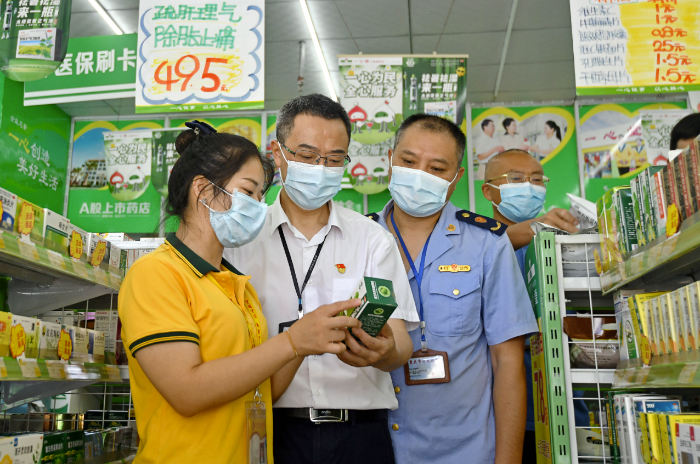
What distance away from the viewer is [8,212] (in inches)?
80.2

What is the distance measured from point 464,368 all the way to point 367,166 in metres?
3.28

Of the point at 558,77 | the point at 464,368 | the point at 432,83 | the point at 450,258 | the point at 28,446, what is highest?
the point at 558,77

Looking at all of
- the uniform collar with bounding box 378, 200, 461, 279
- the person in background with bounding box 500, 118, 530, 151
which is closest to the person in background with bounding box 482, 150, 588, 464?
the uniform collar with bounding box 378, 200, 461, 279

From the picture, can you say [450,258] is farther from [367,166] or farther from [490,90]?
[490,90]

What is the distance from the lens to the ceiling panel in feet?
20.7

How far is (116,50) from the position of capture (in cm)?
510

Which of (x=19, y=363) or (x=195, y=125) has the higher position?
(x=195, y=125)

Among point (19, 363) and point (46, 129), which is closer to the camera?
point (19, 363)

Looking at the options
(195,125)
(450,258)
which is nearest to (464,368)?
(450,258)

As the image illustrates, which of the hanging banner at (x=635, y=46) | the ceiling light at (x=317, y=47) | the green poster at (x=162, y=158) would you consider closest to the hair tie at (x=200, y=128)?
the hanging banner at (x=635, y=46)

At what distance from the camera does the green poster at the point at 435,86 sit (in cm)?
Result: 521

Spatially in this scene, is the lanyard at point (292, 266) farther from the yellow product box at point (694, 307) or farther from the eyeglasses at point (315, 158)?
the yellow product box at point (694, 307)

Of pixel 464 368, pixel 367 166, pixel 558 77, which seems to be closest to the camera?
pixel 464 368

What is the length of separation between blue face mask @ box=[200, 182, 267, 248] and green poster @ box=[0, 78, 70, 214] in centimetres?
485
